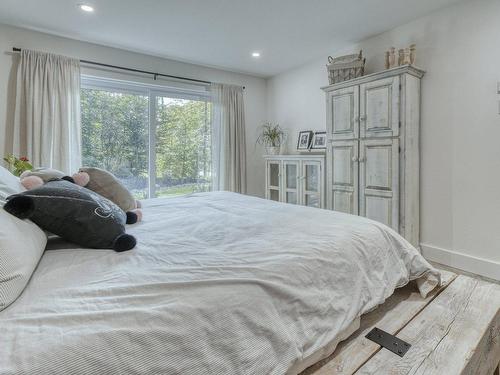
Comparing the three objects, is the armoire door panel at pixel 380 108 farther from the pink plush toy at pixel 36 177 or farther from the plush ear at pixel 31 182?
the plush ear at pixel 31 182

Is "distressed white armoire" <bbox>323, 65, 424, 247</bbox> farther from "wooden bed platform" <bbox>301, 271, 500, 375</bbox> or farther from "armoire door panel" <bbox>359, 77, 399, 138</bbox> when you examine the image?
"wooden bed platform" <bbox>301, 271, 500, 375</bbox>

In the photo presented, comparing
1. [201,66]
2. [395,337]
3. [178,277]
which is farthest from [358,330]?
[201,66]

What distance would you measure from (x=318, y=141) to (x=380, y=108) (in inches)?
45.9

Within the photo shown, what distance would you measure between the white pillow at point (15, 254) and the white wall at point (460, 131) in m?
3.17

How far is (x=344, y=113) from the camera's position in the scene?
3156 millimetres

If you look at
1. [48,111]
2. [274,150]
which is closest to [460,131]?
[274,150]

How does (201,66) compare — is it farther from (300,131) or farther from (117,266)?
(117,266)

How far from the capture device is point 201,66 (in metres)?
4.16

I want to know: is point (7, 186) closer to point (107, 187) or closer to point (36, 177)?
point (36, 177)

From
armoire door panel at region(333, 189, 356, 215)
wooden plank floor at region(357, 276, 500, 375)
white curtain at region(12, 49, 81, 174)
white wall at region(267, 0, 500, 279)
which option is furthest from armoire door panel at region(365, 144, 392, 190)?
white curtain at region(12, 49, 81, 174)

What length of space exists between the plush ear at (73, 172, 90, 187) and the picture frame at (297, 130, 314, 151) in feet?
9.94

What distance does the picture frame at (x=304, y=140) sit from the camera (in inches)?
160

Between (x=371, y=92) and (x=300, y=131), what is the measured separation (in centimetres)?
146

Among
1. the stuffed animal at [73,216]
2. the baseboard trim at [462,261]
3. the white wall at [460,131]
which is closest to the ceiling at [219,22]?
the white wall at [460,131]
